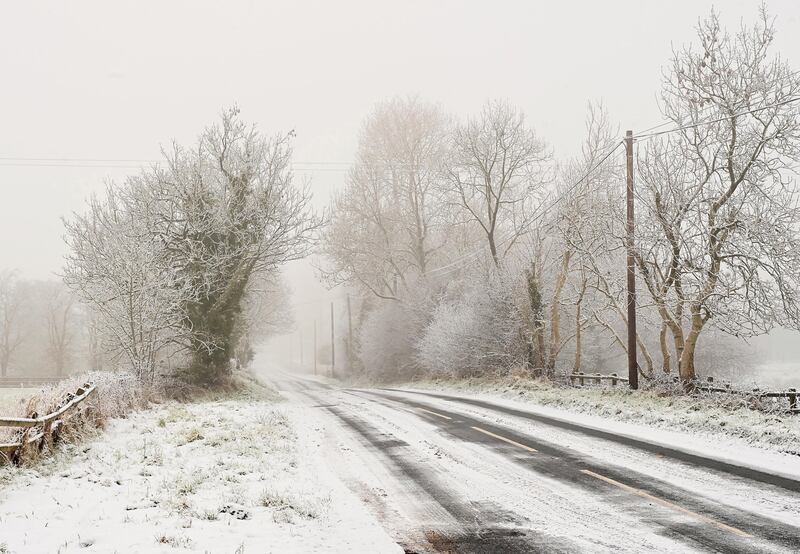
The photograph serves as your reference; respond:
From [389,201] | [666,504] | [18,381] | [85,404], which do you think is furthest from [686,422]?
[18,381]

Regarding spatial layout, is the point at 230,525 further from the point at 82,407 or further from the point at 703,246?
the point at 703,246

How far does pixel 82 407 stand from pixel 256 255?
1177 centimetres

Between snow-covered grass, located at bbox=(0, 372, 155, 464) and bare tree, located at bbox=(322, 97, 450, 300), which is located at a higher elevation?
bare tree, located at bbox=(322, 97, 450, 300)

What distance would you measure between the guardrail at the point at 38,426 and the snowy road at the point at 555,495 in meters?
5.15

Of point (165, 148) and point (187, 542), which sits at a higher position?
point (165, 148)

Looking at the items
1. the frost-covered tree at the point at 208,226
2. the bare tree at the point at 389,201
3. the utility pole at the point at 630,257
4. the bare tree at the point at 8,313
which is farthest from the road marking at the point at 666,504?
the bare tree at the point at 8,313

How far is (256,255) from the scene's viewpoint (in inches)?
939

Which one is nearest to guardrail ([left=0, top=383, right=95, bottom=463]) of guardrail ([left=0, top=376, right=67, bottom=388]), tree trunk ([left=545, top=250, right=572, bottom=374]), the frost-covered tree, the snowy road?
the snowy road

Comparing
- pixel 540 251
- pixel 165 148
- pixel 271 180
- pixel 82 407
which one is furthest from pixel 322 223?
pixel 82 407

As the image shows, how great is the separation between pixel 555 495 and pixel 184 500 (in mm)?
5251

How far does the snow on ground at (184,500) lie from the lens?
6395 mm

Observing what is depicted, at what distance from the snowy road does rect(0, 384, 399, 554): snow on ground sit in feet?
2.16

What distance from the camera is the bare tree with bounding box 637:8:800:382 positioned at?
1542 centimetres

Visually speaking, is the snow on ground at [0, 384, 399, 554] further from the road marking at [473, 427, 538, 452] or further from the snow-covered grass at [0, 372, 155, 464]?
the road marking at [473, 427, 538, 452]
